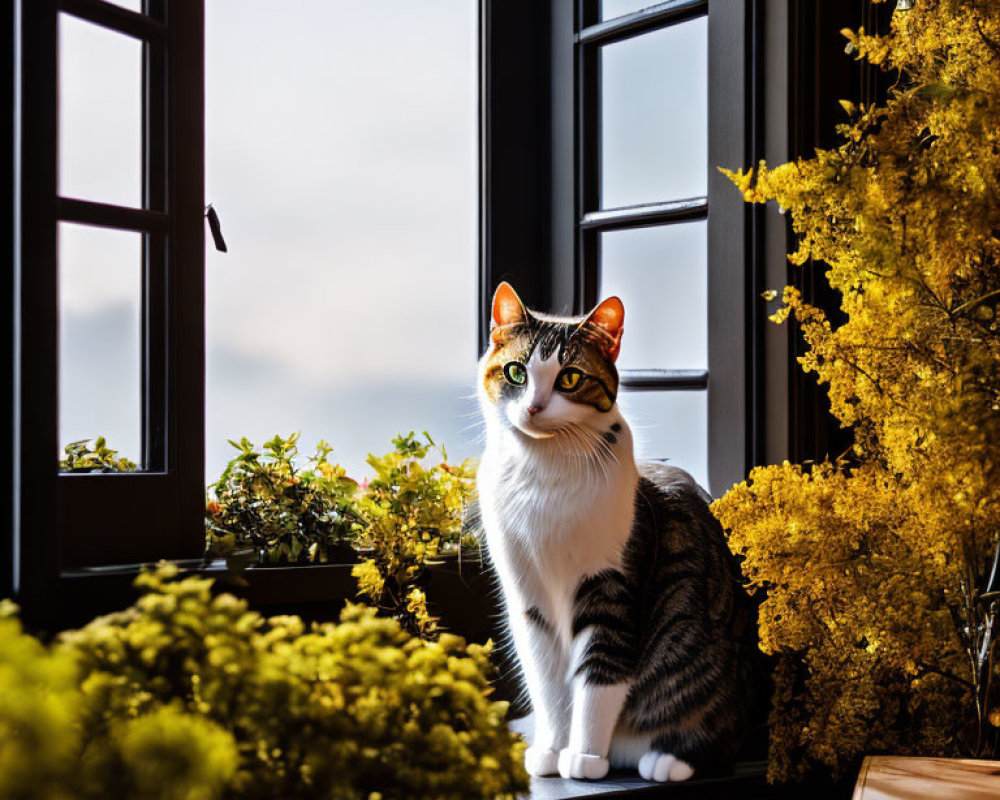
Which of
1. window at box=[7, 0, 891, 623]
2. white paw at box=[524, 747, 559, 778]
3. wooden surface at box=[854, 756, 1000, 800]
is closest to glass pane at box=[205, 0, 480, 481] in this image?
window at box=[7, 0, 891, 623]

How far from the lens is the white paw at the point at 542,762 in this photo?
4.04ft

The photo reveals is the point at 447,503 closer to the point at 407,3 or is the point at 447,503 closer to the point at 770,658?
the point at 770,658

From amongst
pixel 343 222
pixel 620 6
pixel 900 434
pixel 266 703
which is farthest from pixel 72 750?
pixel 620 6

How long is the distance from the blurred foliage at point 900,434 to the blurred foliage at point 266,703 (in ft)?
2.11

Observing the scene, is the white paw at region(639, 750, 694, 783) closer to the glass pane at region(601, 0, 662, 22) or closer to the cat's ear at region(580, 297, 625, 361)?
the cat's ear at region(580, 297, 625, 361)

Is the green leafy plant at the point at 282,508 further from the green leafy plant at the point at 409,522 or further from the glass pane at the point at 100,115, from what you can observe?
the glass pane at the point at 100,115

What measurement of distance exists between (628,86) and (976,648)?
1069mm

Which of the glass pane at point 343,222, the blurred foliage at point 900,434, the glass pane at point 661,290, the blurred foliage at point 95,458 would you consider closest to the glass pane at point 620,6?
the glass pane at point 343,222

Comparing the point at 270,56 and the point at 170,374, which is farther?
the point at 270,56

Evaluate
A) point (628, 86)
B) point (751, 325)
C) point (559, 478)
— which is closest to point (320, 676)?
point (559, 478)

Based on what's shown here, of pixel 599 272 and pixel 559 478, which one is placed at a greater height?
pixel 599 272

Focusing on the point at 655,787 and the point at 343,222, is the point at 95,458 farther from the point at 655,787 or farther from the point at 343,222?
the point at 655,787

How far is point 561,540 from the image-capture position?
122 centimetres

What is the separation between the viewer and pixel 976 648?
1.21 meters
